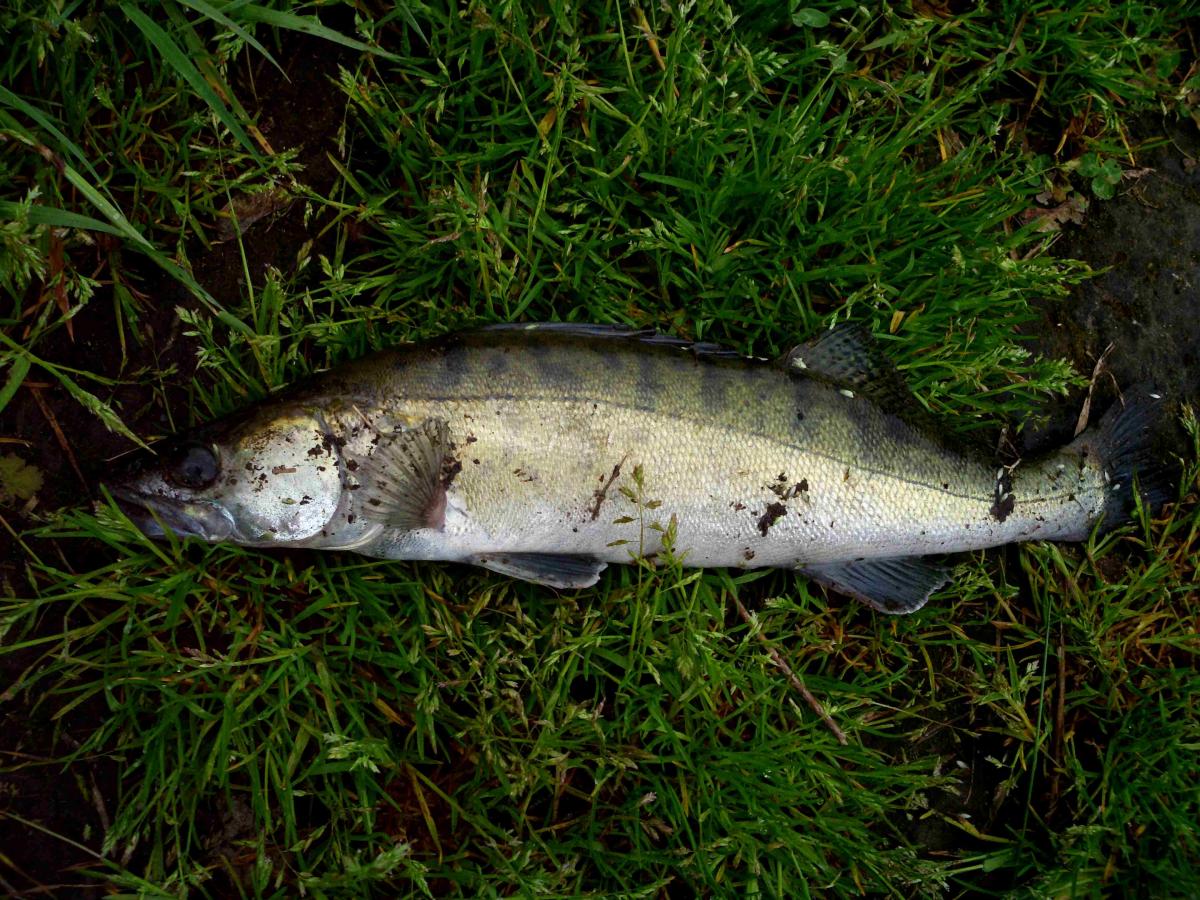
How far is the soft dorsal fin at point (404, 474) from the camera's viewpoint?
2811 mm

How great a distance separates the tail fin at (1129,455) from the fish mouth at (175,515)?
3478 millimetres

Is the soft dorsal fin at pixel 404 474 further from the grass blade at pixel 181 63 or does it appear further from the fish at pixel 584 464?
the grass blade at pixel 181 63

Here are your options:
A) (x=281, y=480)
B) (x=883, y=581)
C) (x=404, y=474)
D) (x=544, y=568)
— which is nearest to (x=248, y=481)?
(x=281, y=480)

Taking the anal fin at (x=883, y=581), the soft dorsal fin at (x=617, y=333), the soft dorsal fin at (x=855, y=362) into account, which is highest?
the soft dorsal fin at (x=617, y=333)

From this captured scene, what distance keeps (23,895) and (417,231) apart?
9.09 ft

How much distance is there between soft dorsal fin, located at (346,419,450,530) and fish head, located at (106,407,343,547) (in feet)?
0.34

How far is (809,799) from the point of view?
10.6ft

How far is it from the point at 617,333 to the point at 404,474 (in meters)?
0.96

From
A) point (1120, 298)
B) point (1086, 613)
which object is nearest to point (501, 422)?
point (1086, 613)

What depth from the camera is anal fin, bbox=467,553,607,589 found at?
9.94 ft

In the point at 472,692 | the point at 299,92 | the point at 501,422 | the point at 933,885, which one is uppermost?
the point at 299,92

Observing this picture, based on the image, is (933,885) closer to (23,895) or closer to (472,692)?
(472,692)

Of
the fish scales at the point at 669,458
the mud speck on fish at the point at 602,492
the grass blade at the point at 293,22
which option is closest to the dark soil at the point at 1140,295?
the fish scales at the point at 669,458

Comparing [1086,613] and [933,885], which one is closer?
[933,885]
